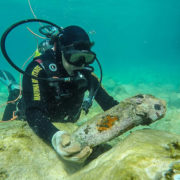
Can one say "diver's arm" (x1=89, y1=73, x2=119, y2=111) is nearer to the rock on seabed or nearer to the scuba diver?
the scuba diver

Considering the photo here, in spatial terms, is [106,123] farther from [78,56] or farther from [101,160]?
[78,56]

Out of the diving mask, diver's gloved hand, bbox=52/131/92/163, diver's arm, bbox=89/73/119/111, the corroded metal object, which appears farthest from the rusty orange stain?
diver's arm, bbox=89/73/119/111

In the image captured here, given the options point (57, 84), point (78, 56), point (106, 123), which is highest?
point (78, 56)

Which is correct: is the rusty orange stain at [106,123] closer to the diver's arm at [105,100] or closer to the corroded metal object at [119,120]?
the corroded metal object at [119,120]

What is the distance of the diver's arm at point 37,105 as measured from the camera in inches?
89.7

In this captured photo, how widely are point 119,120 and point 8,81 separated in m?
6.08

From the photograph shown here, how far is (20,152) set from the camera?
213 centimetres

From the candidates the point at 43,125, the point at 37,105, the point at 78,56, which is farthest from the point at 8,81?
the point at 43,125

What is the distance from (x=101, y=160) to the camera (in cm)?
176

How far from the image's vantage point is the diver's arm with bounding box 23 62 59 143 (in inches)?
89.7

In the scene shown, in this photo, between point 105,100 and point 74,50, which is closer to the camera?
point 74,50

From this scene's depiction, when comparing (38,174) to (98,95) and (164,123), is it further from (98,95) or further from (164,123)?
(164,123)

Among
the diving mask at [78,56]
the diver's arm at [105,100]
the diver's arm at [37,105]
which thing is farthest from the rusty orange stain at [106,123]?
the diver's arm at [105,100]

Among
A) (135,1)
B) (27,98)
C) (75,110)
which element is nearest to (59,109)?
(75,110)
